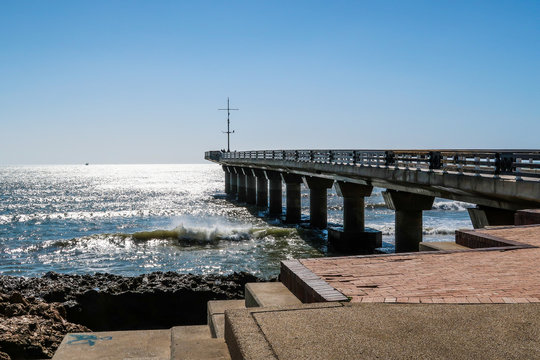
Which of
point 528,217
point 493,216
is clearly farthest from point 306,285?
point 493,216

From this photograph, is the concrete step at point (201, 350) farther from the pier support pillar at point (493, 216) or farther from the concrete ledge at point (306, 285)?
the pier support pillar at point (493, 216)

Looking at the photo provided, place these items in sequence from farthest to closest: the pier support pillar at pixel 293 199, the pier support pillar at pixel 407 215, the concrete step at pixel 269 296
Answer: the pier support pillar at pixel 293 199 → the pier support pillar at pixel 407 215 → the concrete step at pixel 269 296

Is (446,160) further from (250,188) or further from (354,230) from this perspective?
(250,188)

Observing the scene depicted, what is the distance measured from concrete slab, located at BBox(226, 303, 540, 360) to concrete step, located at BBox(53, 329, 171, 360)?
2720mm

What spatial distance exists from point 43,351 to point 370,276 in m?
5.72

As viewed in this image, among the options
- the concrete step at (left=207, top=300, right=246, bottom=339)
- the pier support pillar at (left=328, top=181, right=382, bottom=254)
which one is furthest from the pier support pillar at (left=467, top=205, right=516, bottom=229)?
the pier support pillar at (left=328, top=181, right=382, bottom=254)

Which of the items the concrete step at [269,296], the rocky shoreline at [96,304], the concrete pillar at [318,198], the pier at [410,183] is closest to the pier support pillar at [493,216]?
the pier at [410,183]

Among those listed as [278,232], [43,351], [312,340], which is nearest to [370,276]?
[312,340]

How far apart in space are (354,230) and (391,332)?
2232 centimetres

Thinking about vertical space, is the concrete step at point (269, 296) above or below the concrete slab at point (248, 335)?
below

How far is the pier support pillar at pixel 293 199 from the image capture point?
3894 centimetres

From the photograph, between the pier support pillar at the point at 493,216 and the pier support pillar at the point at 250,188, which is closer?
the pier support pillar at the point at 493,216

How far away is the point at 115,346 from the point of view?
7.71 meters

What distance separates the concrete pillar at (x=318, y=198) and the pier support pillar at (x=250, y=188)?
20478 mm
